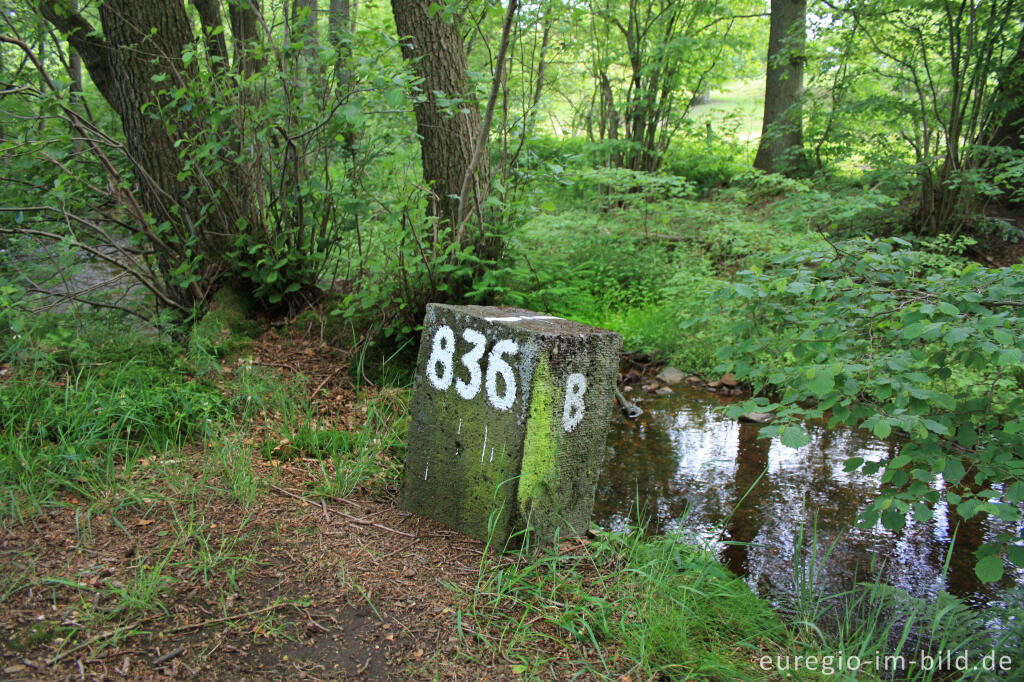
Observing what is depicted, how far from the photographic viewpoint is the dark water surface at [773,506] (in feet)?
11.0

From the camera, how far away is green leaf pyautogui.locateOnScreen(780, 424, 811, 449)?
2.30m

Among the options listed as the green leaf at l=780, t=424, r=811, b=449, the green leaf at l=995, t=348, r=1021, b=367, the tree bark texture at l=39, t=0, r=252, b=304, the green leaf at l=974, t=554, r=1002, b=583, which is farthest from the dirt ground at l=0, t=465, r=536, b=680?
the tree bark texture at l=39, t=0, r=252, b=304

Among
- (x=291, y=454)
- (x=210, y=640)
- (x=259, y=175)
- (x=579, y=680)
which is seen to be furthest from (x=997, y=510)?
(x=259, y=175)

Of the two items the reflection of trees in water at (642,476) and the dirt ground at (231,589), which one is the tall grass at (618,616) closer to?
the dirt ground at (231,589)

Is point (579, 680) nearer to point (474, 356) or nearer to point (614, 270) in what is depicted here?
point (474, 356)

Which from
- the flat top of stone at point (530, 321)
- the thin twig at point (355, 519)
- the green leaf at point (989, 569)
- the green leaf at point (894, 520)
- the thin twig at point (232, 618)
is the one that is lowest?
the thin twig at point (232, 618)

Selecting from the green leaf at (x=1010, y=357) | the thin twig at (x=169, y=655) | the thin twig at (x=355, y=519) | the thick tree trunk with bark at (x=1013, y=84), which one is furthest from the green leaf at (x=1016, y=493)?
the thick tree trunk with bark at (x=1013, y=84)

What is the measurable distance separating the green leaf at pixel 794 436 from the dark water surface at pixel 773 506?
678 millimetres

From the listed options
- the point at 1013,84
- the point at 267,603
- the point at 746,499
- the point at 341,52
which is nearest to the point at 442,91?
the point at 341,52

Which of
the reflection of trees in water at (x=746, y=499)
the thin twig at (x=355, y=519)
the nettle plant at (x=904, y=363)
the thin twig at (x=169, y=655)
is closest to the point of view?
the thin twig at (x=169, y=655)

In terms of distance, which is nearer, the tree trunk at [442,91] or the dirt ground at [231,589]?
the dirt ground at [231,589]

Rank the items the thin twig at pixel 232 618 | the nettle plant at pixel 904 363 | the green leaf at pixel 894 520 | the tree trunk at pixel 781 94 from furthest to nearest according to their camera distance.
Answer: the tree trunk at pixel 781 94, the green leaf at pixel 894 520, the nettle plant at pixel 904 363, the thin twig at pixel 232 618

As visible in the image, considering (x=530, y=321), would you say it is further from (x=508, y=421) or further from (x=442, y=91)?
(x=442, y=91)

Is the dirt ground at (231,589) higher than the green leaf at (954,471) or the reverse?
the reverse
